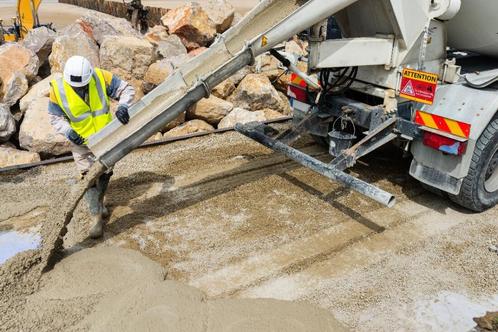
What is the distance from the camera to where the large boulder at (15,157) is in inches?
205

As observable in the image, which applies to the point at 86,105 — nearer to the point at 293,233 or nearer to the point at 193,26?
the point at 293,233

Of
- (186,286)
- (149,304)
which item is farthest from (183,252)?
(149,304)

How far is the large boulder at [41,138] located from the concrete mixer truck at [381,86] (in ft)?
7.48

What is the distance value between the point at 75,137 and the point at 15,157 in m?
A: 1.92

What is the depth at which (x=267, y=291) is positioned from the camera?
3.23 metres

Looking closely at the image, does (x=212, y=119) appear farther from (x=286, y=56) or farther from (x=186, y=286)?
(x=186, y=286)

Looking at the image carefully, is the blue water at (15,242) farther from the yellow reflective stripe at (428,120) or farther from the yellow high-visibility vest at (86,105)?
the yellow reflective stripe at (428,120)

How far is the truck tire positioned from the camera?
406 centimetres

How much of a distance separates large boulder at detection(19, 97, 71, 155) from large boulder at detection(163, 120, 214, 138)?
4.42 ft

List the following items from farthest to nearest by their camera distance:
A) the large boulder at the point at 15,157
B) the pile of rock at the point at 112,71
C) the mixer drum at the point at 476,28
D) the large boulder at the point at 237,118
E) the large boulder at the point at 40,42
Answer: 1. the large boulder at the point at 40,42
2. the large boulder at the point at 237,118
3. the pile of rock at the point at 112,71
4. the large boulder at the point at 15,157
5. the mixer drum at the point at 476,28

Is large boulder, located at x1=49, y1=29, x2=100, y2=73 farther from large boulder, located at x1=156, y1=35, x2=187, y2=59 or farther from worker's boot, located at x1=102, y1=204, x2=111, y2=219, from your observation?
worker's boot, located at x1=102, y1=204, x2=111, y2=219

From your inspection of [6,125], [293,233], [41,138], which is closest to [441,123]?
[293,233]

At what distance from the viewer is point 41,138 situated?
544cm

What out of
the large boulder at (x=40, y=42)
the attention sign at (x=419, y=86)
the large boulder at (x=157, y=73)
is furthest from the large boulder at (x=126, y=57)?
the attention sign at (x=419, y=86)
